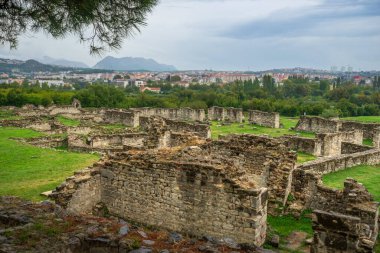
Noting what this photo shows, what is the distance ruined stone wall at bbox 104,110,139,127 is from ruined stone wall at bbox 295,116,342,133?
17.4 meters

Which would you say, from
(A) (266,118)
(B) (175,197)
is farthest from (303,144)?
(B) (175,197)

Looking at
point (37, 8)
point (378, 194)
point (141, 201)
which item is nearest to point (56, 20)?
point (37, 8)

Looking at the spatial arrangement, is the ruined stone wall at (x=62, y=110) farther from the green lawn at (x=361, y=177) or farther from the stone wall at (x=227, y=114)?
the green lawn at (x=361, y=177)

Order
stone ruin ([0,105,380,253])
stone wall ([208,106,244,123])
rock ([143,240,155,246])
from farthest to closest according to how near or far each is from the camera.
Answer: stone wall ([208,106,244,123])
stone ruin ([0,105,380,253])
rock ([143,240,155,246])

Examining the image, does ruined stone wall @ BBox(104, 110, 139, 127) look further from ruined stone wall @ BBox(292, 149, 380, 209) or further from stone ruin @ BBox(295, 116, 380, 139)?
ruined stone wall @ BBox(292, 149, 380, 209)

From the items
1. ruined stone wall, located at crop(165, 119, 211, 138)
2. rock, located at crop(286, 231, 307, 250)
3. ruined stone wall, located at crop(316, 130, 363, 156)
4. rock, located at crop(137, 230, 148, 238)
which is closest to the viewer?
rock, located at crop(137, 230, 148, 238)

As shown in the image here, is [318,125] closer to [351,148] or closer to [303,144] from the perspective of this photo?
[303,144]

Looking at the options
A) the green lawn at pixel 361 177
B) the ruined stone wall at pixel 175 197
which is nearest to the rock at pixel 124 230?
the ruined stone wall at pixel 175 197

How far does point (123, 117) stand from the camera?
48250 mm

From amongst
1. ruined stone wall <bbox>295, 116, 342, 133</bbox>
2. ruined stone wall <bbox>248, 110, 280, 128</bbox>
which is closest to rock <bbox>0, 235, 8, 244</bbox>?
ruined stone wall <bbox>295, 116, 342, 133</bbox>

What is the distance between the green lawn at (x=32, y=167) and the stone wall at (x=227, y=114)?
28566mm

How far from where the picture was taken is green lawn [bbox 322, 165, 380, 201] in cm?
1803

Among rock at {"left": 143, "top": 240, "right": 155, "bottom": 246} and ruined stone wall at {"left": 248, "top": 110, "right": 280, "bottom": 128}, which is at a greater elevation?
rock at {"left": 143, "top": 240, "right": 155, "bottom": 246}

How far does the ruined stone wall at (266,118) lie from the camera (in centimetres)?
4619
